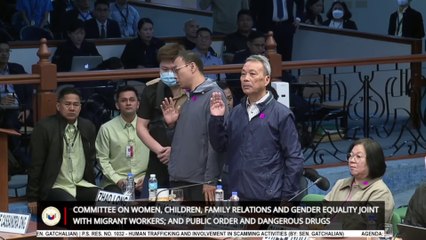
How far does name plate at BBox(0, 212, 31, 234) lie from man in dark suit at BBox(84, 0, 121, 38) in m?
7.76

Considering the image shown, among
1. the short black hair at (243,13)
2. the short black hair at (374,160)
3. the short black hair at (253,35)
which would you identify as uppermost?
the short black hair at (243,13)

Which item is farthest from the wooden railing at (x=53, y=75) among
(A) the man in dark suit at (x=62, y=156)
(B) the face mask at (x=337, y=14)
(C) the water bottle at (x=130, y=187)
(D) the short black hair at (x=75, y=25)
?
(B) the face mask at (x=337, y=14)

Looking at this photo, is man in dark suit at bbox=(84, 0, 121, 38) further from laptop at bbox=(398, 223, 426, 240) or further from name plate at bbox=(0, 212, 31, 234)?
laptop at bbox=(398, 223, 426, 240)

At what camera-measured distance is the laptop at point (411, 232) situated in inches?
273

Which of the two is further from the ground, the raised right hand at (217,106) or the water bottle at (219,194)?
the raised right hand at (217,106)

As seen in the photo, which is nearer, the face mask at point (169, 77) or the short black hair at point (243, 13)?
the face mask at point (169, 77)

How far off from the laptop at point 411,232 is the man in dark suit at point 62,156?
11.6 feet

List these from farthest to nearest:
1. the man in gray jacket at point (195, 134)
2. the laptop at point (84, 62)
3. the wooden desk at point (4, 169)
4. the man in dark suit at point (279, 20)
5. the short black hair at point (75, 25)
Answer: the man in dark suit at point (279, 20)
the short black hair at point (75, 25)
the laptop at point (84, 62)
the wooden desk at point (4, 169)
the man in gray jacket at point (195, 134)

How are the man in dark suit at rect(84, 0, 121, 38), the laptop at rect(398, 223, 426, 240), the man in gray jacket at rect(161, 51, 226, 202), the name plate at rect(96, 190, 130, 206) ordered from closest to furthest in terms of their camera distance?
the laptop at rect(398, 223, 426, 240), the name plate at rect(96, 190, 130, 206), the man in gray jacket at rect(161, 51, 226, 202), the man in dark suit at rect(84, 0, 121, 38)

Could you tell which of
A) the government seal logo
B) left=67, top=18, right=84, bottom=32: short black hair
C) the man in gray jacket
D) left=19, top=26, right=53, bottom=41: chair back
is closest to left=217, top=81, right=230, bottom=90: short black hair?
the man in gray jacket

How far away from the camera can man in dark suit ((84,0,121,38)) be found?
15586 millimetres

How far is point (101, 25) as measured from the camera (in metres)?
15.8

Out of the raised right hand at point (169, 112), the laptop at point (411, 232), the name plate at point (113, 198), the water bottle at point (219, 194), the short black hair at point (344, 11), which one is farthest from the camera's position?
the short black hair at point (344, 11)

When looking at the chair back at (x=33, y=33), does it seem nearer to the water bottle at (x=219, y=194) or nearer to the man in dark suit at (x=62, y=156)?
the man in dark suit at (x=62, y=156)
